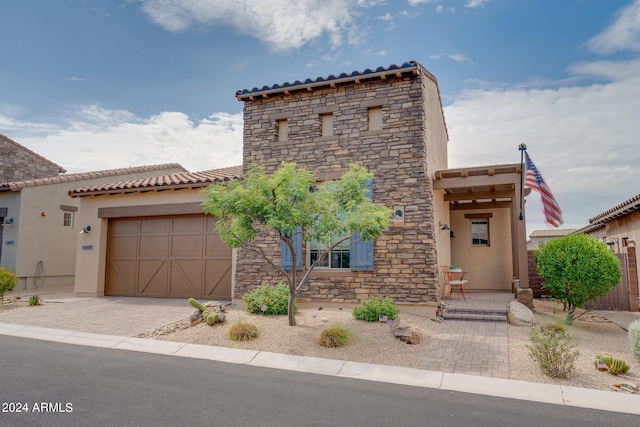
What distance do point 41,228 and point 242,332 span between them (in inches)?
515

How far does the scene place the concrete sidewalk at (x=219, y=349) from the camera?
17.3ft

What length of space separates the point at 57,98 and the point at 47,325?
Answer: 7.48 metres

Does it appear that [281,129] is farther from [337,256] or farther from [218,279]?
[218,279]

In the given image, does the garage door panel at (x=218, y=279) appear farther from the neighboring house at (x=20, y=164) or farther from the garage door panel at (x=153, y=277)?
the neighboring house at (x=20, y=164)

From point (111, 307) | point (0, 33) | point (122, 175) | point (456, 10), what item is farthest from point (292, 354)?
point (122, 175)

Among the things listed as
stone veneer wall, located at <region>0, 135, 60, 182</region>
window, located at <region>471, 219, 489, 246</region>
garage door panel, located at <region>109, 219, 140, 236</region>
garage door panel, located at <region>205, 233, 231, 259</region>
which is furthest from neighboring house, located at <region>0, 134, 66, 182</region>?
window, located at <region>471, 219, 489, 246</region>

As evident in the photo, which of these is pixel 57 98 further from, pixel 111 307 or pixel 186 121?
pixel 111 307

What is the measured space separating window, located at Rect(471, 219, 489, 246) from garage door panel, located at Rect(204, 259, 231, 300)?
9.19 metres

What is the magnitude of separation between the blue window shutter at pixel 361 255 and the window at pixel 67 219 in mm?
13761

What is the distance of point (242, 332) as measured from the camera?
777 centimetres

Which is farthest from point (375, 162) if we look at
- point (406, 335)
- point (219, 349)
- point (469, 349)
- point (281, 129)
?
point (219, 349)

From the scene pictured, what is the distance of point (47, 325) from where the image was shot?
365 inches

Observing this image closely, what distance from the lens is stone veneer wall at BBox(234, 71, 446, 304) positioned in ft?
32.6

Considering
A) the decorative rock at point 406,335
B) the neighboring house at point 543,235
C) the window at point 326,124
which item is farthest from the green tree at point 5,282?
the neighboring house at point 543,235
